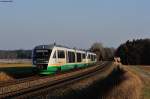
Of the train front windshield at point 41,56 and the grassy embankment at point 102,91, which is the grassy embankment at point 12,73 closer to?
the train front windshield at point 41,56

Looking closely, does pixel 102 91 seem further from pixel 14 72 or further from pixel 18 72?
pixel 14 72

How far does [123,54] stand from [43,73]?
11321cm

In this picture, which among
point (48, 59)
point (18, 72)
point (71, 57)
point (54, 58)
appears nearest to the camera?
point (48, 59)

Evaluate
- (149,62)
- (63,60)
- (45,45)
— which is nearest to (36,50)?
(45,45)

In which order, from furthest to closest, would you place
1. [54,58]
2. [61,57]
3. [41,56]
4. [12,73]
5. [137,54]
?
[137,54] < [61,57] < [12,73] < [54,58] < [41,56]

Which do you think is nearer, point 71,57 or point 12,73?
point 12,73

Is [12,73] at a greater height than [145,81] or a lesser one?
greater

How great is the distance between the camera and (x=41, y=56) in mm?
45625

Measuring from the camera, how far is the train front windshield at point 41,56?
45.0 m

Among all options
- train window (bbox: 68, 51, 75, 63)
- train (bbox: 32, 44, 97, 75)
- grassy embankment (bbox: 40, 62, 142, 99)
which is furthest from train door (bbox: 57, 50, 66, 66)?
grassy embankment (bbox: 40, 62, 142, 99)

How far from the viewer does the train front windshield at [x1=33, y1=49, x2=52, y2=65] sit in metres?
45.0

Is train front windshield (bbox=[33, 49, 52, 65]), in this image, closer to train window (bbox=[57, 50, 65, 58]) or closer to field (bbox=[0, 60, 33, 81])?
field (bbox=[0, 60, 33, 81])

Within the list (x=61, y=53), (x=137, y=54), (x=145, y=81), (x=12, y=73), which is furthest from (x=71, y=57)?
(x=137, y=54)

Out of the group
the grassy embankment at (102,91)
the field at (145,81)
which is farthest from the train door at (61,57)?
the grassy embankment at (102,91)
